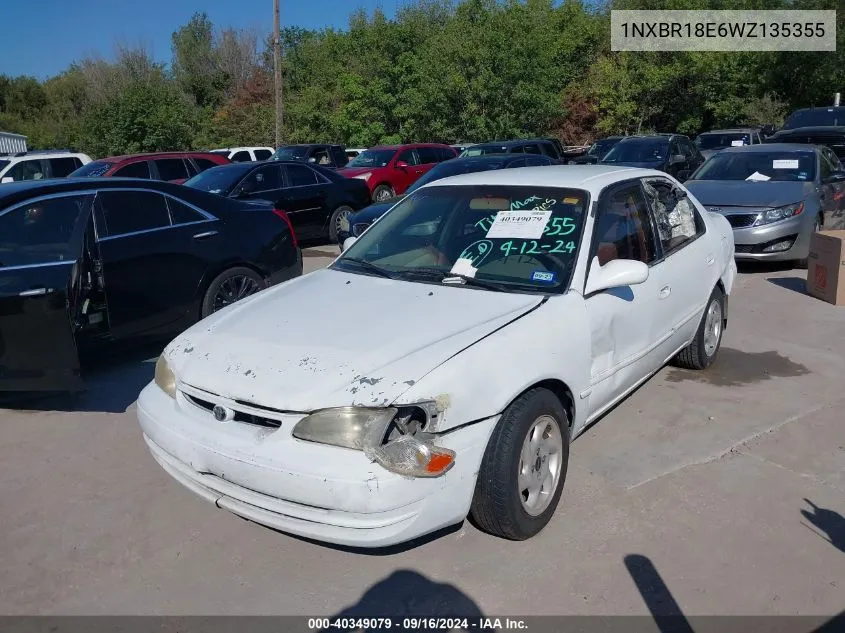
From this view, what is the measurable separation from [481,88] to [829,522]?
2662 cm

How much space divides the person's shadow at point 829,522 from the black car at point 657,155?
37.0ft

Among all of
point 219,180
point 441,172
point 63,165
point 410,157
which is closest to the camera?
point 441,172

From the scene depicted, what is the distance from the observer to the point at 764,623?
116 inches

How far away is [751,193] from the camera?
9.50 meters

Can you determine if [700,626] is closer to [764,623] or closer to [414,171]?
[764,623]

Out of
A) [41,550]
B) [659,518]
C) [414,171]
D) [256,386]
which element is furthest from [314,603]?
[414,171]

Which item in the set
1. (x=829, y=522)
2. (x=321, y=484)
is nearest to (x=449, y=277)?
(x=321, y=484)

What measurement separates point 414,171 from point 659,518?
14.3 metres

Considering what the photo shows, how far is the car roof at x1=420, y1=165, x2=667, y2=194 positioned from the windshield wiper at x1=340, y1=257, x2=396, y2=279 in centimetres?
79

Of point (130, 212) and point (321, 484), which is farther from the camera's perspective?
point (130, 212)

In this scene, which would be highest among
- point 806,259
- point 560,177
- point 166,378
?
point 560,177

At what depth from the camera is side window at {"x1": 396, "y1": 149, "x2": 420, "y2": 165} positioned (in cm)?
1770

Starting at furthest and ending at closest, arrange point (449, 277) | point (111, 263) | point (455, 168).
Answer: point (455, 168) < point (111, 263) < point (449, 277)

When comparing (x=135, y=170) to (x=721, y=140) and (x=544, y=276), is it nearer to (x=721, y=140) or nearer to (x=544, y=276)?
(x=544, y=276)
